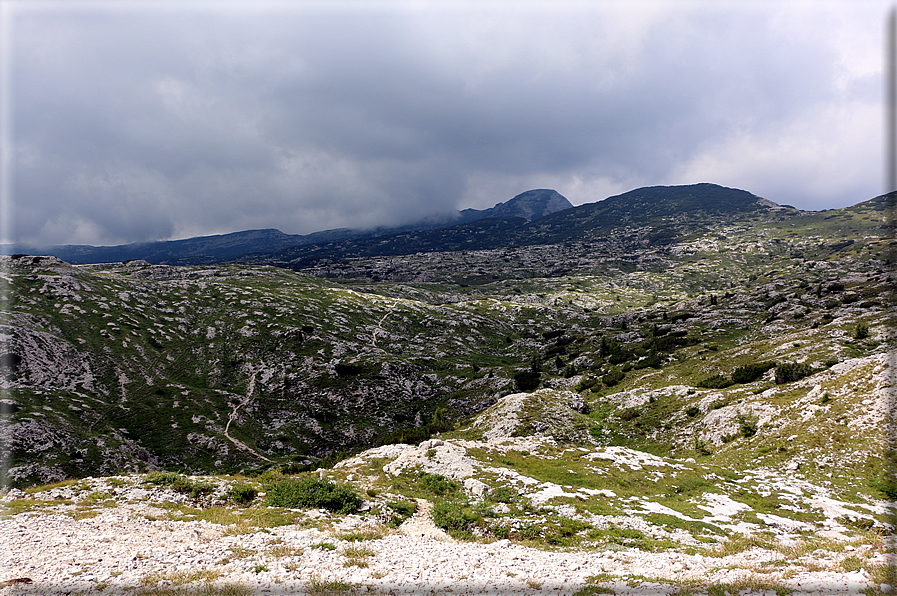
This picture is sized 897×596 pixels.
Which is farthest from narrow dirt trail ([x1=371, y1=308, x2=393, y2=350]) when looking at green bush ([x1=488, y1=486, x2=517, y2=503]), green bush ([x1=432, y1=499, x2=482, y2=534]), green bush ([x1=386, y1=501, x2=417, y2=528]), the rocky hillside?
green bush ([x1=432, y1=499, x2=482, y2=534])

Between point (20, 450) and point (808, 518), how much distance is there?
110m

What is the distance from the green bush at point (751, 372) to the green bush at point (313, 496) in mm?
53375

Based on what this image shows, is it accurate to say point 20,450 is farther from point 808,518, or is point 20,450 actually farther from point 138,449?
point 808,518

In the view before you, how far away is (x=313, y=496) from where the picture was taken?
2231 cm

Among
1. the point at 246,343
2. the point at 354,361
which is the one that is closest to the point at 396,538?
the point at 354,361

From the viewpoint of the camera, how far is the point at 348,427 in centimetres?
9769

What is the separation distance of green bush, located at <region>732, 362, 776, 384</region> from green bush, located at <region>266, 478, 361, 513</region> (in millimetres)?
53375

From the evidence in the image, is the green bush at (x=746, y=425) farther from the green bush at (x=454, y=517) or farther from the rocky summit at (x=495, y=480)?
the green bush at (x=454, y=517)

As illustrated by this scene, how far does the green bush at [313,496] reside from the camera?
860 inches

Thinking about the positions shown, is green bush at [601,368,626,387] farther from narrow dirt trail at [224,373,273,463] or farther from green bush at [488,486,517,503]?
narrow dirt trail at [224,373,273,463]

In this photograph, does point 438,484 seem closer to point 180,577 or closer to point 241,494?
point 241,494

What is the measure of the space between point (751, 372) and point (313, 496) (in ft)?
189

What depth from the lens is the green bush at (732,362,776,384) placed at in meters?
47.8

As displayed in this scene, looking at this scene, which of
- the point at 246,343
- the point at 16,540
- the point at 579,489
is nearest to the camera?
the point at 16,540
